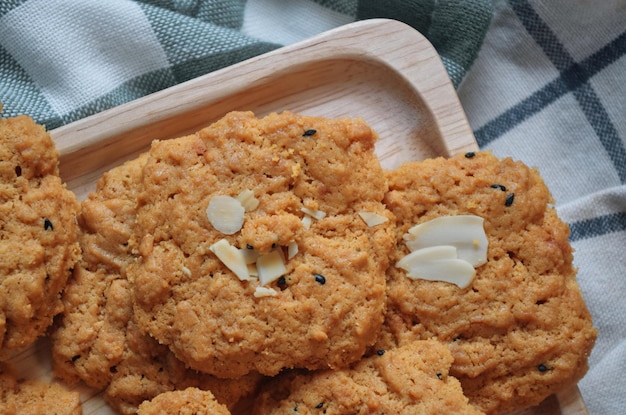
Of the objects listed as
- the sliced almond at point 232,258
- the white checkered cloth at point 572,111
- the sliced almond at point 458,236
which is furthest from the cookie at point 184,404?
the white checkered cloth at point 572,111

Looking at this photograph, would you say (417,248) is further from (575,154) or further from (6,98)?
(6,98)

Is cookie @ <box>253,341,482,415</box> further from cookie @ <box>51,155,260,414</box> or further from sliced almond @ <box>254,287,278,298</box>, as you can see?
sliced almond @ <box>254,287,278,298</box>

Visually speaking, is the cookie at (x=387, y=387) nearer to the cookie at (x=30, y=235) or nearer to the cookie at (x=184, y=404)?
the cookie at (x=184, y=404)

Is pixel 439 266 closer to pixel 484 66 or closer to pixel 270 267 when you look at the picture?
pixel 270 267

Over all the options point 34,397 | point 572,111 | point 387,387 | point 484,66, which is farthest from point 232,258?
point 572,111

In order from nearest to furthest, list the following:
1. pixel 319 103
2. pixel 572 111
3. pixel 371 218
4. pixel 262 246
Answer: pixel 262 246 → pixel 371 218 → pixel 319 103 → pixel 572 111

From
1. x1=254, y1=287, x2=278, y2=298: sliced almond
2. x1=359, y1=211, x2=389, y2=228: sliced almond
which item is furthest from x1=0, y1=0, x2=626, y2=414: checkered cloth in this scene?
x1=254, y1=287, x2=278, y2=298: sliced almond
